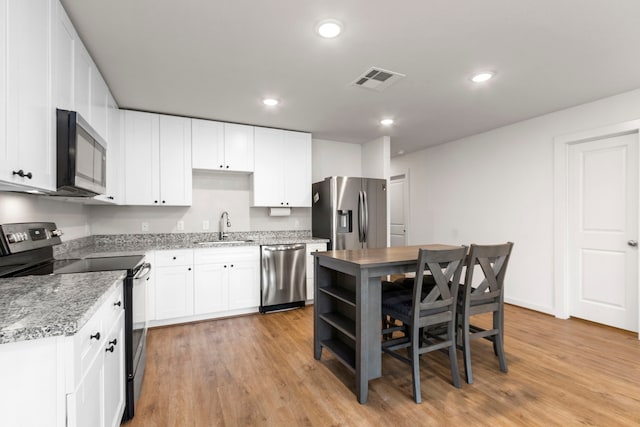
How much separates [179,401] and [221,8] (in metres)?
2.49

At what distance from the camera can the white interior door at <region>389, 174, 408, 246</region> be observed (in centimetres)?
598

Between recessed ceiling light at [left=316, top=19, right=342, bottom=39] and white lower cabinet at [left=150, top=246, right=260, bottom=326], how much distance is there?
8.26ft

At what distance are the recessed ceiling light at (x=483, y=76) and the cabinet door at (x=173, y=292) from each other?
3450mm

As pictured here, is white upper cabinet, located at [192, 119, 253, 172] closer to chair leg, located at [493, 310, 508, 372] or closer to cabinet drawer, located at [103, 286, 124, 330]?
cabinet drawer, located at [103, 286, 124, 330]

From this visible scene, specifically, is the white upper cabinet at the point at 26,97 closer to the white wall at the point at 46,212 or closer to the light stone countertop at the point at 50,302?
the light stone countertop at the point at 50,302

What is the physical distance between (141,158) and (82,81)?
1491 millimetres

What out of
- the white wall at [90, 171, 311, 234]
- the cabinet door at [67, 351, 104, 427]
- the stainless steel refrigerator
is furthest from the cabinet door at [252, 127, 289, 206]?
the cabinet door at [67, 351, 104, 427]

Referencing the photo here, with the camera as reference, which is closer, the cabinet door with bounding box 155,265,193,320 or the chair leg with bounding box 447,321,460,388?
the chair leg with bounding box 447,321,460,388

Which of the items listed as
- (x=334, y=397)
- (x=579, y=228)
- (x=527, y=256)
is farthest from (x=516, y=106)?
(x=334, y=397)

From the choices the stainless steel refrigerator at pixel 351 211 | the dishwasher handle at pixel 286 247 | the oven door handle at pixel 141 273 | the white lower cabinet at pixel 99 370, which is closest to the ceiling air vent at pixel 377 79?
the stainless steel refrigerator at pixel 351 211

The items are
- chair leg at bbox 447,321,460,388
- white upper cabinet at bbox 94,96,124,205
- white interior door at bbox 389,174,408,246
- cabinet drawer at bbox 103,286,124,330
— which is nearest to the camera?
cabinet drawer at bbox 103,286,124,330

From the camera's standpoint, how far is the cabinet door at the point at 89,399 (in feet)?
3.19

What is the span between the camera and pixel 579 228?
353cm

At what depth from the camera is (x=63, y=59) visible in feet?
5.85
